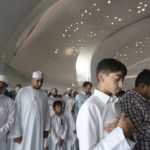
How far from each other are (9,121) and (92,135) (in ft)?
10.7

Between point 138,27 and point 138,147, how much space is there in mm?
18155

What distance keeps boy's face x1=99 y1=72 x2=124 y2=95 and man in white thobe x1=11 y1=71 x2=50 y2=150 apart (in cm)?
337

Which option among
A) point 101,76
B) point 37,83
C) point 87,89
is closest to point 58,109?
point 37,83

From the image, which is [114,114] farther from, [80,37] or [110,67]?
[80,37]

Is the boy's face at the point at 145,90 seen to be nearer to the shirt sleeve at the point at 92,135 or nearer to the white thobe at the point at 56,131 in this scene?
the shirt sleeve at the point at 92,135

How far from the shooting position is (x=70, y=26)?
1702 cm

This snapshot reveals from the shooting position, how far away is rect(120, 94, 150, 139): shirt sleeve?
90.8 inches

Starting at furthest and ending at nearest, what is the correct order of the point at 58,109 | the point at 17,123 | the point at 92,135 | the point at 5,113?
the point at 58,109 < the point at 17,123 < the point at 5,113 < the point at 92,135

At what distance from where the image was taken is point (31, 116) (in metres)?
5.39

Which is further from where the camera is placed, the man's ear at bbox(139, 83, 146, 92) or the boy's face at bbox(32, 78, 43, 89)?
the boy's face at bbox(32, 78, 43, 89)

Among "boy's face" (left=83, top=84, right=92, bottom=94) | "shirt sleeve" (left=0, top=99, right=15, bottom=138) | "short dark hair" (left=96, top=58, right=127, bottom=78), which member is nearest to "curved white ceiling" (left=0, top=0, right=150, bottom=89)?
"boy's face" (left=83, top=84, right=92, bottom=94)

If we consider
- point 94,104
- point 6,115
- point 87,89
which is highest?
point 87,89

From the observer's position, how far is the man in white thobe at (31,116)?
5.34 meters

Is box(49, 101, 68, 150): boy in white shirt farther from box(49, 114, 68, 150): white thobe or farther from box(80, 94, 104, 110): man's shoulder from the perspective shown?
box(80, 94, 104, 110): man's shoulder
